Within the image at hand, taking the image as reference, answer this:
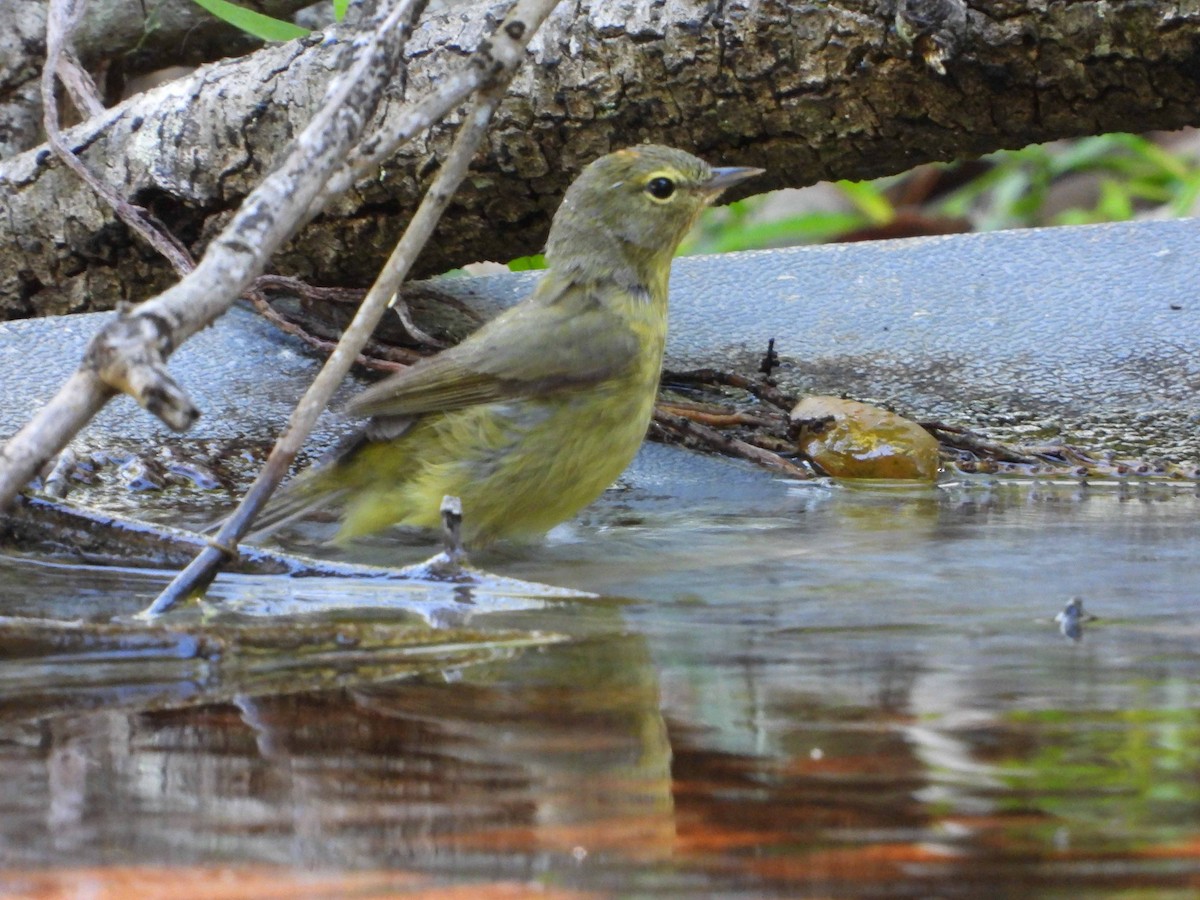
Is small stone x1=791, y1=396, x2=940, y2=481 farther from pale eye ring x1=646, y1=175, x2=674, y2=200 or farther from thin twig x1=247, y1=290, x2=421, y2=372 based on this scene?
thin twig x1=247, y1=290, x2=421, y2=372

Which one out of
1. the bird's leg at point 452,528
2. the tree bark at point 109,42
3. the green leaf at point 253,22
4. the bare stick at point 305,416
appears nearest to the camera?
the bare stick at point 305,416

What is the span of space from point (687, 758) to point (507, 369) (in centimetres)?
222

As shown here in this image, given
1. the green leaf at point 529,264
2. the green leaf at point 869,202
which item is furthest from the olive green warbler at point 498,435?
the green leaf at point 869,202

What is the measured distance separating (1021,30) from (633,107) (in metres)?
0.99

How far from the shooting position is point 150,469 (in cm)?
411

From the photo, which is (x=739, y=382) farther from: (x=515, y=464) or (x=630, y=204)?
(x=515, y=464)

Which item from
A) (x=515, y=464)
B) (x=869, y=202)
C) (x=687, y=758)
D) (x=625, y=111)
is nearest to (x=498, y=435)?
(x=515, y=464)

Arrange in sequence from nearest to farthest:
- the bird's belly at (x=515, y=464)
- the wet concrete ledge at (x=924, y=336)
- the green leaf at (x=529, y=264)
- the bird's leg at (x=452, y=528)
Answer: the bird's leg at (x=452, y=528) → the bird's belly at (x=515, y=464) → the wet concrete ledge at (x=924, y=336) → the green leaf at (x=529, y=264)

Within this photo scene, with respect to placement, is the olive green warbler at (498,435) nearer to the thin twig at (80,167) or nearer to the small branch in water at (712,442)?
the small branch in water at (712,442)

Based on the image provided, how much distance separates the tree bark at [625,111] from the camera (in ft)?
13.1

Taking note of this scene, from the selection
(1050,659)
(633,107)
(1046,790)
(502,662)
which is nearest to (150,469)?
(633,107)

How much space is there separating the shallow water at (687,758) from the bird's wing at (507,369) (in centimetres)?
100

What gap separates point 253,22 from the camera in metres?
5.09

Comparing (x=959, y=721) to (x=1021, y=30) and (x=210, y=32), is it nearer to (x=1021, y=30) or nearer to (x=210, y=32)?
(x=1021, y=30)
